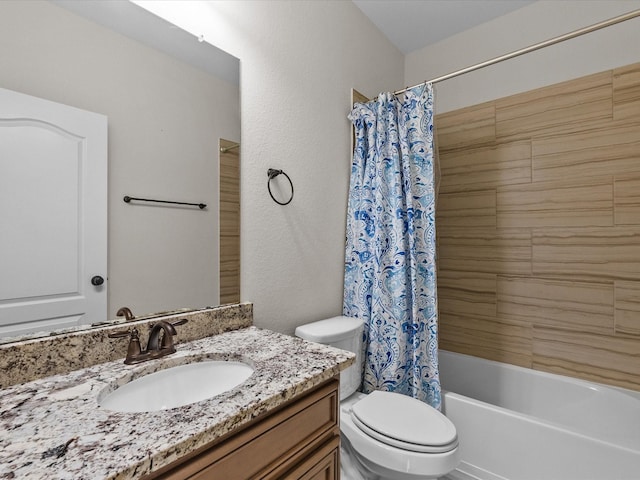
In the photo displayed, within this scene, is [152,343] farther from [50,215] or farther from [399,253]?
[399,253]

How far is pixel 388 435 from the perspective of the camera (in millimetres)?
1201

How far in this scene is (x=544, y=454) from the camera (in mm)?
1394

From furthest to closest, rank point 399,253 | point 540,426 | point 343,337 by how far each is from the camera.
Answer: point 399,253 → point 343,337 → point 540,426

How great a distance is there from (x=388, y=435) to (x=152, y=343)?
2.97 feet

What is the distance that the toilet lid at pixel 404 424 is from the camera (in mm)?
1164

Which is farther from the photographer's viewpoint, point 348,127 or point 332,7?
point 348,127

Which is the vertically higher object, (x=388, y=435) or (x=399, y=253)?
(x=399, y=253)

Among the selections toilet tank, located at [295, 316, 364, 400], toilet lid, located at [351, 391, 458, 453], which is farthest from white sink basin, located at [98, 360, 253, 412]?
toilet lid, located at [351, 391, 458, 453]

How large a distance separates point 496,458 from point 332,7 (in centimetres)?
253

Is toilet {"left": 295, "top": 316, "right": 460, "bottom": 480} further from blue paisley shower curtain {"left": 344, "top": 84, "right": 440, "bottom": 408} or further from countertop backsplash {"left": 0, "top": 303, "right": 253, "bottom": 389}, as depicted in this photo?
countertop backsplash {"left": 0, "top": 303, "right": 253, "bottom": 389}

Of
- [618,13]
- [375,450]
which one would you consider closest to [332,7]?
[618,13]

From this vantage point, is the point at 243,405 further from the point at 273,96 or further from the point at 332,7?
the point at 332,7

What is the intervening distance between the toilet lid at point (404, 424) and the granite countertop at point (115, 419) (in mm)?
475

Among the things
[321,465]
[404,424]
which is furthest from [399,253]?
[321,465]
